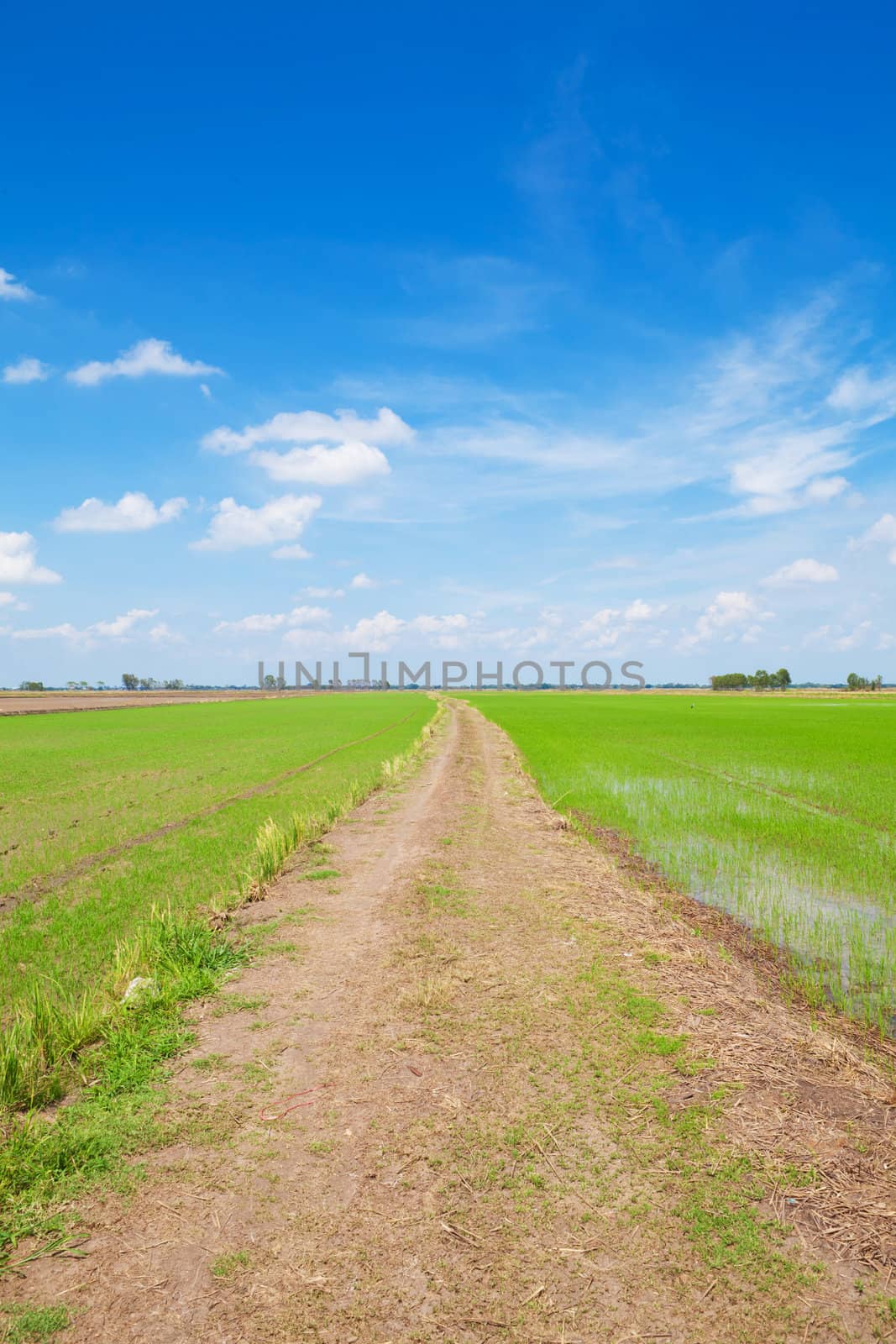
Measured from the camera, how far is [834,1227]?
3596 mm

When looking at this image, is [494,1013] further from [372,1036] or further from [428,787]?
[428,787]

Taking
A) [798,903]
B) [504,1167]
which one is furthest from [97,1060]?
[798,903]

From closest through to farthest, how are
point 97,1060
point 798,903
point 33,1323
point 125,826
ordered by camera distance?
point 33,1323 → point 97,1060 → point 798,903 → point 125,826

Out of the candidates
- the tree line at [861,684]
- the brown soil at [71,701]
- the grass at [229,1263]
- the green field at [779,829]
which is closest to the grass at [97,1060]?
the grass at [229,1263]

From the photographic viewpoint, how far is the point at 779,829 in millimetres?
13922

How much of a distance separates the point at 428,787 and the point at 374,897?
32.4 ft

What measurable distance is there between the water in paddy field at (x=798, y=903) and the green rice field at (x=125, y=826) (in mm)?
7674

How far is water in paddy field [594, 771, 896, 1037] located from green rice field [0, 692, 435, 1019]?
7674 millimetres

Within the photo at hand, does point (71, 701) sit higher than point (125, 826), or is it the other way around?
point (71, 701)

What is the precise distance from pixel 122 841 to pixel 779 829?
1418 cm

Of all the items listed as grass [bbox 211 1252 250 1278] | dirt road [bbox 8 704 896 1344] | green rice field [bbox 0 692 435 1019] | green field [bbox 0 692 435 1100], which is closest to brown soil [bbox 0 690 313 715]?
green rice field [bbox 0 692 435 1019]

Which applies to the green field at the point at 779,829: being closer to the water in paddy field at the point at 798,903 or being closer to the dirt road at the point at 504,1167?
the water in paddy field at the point at 798,903

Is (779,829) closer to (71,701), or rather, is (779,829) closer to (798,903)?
(798,903)

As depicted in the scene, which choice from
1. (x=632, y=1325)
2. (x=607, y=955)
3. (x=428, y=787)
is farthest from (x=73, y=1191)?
(x=428, y=787)
